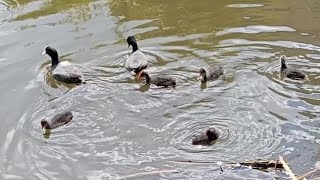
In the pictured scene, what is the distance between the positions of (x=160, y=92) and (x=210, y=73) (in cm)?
74

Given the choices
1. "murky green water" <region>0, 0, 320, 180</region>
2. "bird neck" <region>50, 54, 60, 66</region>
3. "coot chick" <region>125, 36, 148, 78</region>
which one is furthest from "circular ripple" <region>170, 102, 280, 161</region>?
"bird neck" <region>50, 54, 60, 66</region>

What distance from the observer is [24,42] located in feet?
37.3

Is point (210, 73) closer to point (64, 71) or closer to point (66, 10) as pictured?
point (64, 71)

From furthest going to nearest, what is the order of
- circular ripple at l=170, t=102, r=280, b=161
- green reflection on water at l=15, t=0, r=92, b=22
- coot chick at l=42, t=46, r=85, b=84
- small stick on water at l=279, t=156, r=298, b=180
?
green reflection on water at l=15, t=0, r=92, b=22
coot chick at l=42, t=46, r=85, b=84
circular ripple at l=170, t=102, r=280, b=161
small stick on water at l=279, t=156, r=298, b=180

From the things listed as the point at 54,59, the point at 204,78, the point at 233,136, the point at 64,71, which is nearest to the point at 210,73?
the point at 204,78

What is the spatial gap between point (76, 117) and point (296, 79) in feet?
10.1

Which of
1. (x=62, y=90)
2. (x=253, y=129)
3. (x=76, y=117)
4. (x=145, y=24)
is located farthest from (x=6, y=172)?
(x=145, y=24)

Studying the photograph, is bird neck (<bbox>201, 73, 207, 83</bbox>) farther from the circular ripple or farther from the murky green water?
the circular ripple

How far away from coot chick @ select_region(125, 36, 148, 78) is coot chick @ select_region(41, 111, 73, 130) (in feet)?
5.11

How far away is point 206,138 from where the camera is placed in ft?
25.9

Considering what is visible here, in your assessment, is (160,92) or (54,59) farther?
(54,59)

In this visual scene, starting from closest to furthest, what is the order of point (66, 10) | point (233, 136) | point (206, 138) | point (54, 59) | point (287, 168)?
point (287, 168)
point (206, 138)
point (233, 136)
point (54, 59)
point (66, 10)

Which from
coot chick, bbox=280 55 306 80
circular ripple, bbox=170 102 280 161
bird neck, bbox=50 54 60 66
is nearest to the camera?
circular ripple, bbox=170 102 280 161

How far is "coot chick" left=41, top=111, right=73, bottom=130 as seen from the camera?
8.46 meters
